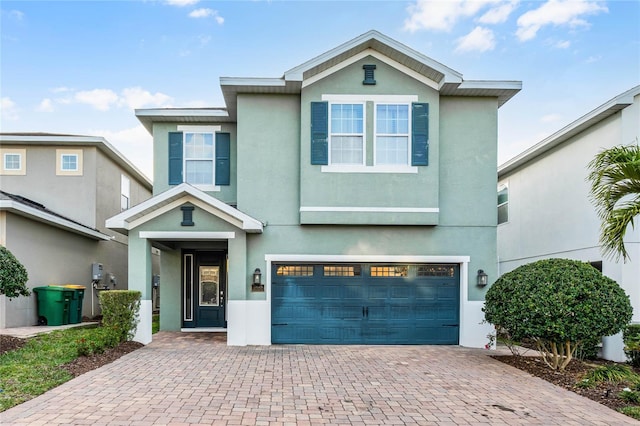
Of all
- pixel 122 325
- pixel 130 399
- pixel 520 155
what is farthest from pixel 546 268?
pixel 122 325

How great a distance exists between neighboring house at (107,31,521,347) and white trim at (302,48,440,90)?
0.08 ft

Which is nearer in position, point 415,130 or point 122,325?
point 122,325

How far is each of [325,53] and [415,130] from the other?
296 centimetres

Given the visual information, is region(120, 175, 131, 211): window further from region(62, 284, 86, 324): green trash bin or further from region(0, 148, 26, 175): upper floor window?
region(62, 284, 86, 324): green trash bin

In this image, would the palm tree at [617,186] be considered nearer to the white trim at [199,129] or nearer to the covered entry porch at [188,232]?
the covered entry porch at [188,232]

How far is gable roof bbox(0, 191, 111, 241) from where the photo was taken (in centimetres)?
1109

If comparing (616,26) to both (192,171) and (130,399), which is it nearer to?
(192,171)

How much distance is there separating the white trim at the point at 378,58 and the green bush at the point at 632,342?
7.03 m

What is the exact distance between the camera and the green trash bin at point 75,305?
12914 mm

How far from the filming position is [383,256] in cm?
1084

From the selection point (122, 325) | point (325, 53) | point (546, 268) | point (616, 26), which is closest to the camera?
point (546, 268)

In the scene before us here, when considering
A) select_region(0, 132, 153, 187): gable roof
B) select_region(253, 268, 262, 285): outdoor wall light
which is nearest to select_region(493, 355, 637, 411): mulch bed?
select_region(253, 268, 262, 285): outdoor wall light

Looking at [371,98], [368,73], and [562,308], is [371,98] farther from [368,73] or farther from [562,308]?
[562,308]

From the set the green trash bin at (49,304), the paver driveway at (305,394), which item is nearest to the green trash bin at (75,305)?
the green trash bin at (49,304)
